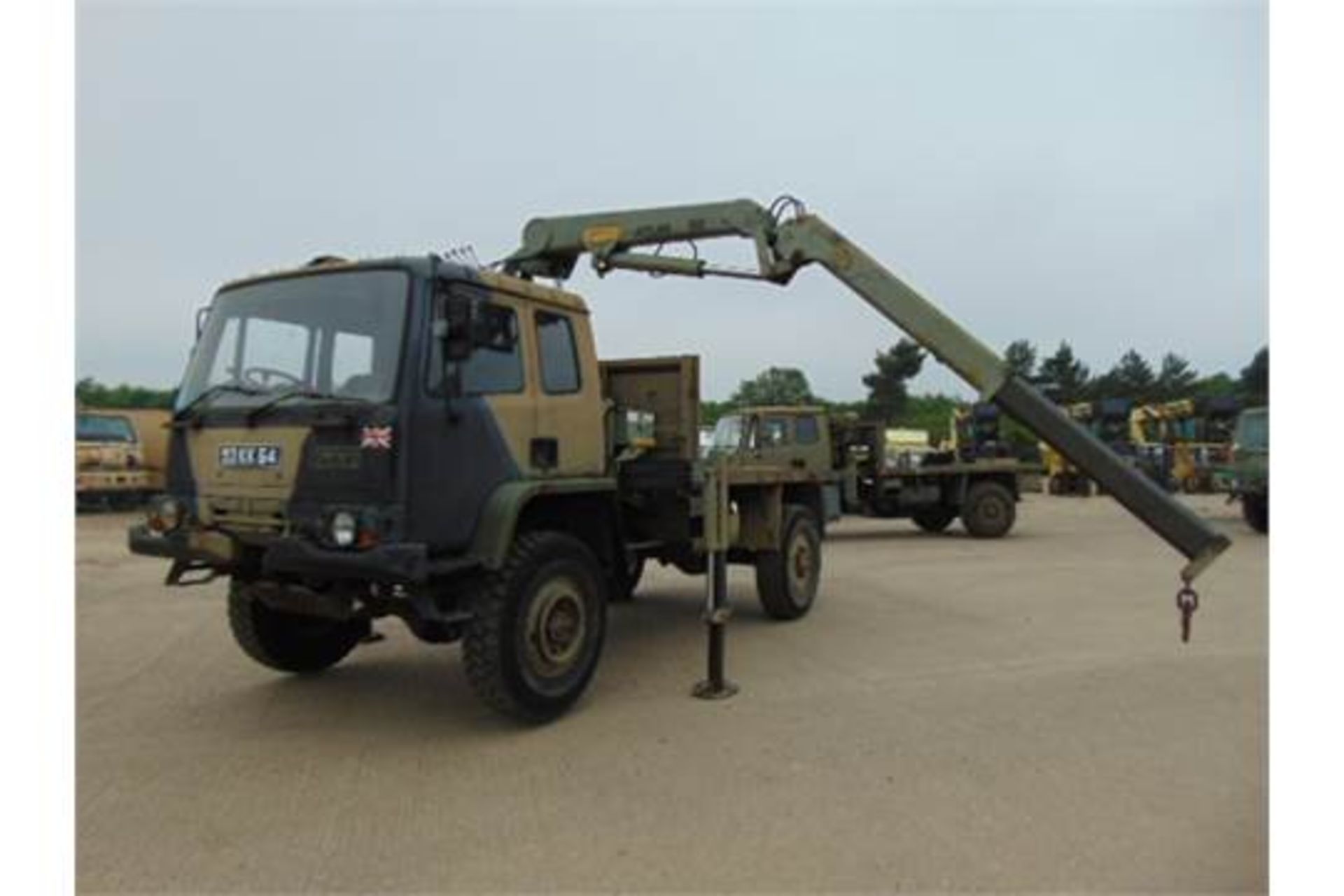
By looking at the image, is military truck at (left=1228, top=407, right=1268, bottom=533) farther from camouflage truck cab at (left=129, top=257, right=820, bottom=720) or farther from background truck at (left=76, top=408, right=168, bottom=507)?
background truck at (left=76, top=408, right=168, bottom=507)

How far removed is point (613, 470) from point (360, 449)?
200 cm

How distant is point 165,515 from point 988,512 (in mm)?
12483

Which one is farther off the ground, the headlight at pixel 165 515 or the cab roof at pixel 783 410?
the cab roof at pixel 783 410

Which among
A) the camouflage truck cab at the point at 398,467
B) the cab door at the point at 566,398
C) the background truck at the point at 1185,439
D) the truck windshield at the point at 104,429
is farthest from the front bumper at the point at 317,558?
the background truck at the point at 1185,439

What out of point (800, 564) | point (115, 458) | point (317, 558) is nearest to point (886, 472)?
point (800, 564)

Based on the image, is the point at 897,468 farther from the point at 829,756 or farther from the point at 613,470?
the point at 829,756

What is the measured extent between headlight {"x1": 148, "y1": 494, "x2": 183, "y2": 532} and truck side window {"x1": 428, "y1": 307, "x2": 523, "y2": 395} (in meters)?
1.50

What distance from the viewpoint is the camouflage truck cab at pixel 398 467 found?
3.87 meters

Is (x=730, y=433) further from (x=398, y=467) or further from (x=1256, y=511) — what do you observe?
(x=1256, y=511)

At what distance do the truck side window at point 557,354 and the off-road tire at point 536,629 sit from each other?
91cm

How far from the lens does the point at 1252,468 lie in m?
13.5

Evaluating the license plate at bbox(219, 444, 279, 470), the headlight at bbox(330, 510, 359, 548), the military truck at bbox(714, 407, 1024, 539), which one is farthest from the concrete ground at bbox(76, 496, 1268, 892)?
the military truck at bbox(714, 407, 1024, 539)

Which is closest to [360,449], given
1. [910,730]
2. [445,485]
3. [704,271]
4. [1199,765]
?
[445,485]

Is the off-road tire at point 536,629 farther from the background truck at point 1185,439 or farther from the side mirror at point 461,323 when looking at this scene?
the background truck at point 1185,439
